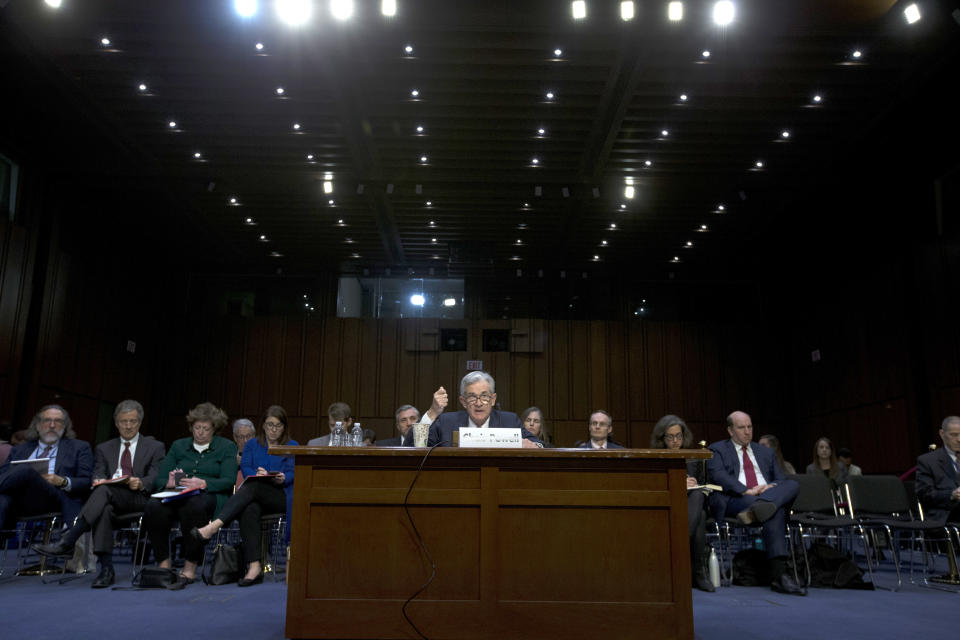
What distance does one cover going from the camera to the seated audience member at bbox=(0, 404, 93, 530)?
5.11 metres

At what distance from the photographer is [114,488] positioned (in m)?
5.04

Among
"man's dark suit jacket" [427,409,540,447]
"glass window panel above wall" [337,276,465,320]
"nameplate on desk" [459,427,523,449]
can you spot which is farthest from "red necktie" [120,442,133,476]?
"glass window panel above wall" [337,276,465,320]

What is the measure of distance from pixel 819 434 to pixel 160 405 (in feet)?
41.2

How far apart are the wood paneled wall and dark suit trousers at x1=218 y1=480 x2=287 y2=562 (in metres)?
8.94

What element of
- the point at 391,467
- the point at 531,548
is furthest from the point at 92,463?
the point at 531,548

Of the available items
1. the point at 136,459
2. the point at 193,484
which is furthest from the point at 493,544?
the point at 136,459

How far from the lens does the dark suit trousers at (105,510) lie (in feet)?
15.7

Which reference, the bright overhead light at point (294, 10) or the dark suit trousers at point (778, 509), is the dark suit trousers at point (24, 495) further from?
the dark suit trousers at point (778, 509)

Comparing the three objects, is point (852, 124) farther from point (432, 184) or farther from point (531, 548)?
point (531, 548)

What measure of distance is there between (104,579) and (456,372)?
386 inches

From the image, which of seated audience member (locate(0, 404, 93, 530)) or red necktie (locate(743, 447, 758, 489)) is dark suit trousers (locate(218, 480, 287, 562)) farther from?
red necktie (locate(743, 447, 758, 489))

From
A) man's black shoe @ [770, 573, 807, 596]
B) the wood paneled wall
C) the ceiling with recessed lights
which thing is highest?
the ceiling with recessed lights

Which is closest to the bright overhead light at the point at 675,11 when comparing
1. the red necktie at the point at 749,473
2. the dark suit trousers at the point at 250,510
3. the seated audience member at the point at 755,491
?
the seated audience member at the point at 755,491

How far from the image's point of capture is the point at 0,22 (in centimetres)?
688
